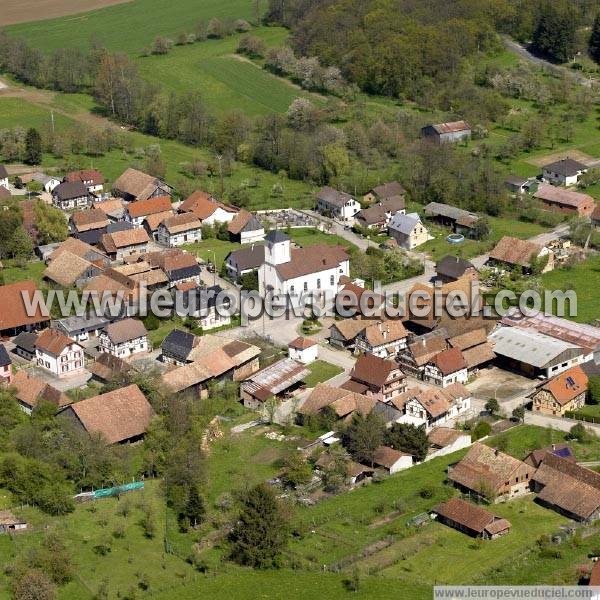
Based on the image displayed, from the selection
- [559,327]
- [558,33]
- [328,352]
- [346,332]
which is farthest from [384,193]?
[558,33]

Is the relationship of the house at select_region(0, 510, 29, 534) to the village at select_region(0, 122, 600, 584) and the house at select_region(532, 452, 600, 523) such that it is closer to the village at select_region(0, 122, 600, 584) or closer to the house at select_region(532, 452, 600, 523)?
the village at select_region(0, 122, 600, 584)

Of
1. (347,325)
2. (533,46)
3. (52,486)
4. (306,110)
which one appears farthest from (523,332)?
(533,46)

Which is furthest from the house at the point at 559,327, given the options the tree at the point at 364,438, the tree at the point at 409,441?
the tree at the point at 364,438

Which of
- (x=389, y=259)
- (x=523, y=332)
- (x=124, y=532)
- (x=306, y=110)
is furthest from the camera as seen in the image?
(x=306, y=110)

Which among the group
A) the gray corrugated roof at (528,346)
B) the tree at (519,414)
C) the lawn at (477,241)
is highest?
the gray corrugated roof at (528,346)

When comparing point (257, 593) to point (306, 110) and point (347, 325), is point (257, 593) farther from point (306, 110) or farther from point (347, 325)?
point (306, 110)

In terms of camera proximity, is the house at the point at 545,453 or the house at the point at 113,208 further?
the house at the point at 113,208

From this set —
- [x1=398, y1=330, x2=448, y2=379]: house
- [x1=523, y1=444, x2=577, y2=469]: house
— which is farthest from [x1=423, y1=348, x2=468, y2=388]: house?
[x1=523, y1=444, x2=577, y2=469]: house

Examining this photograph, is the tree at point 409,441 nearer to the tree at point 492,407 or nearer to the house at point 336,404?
the house at point 336,404
